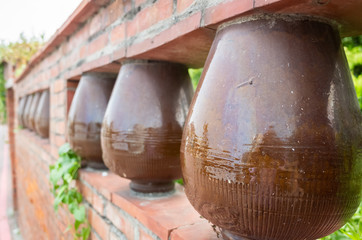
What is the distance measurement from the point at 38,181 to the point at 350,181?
10.1ft

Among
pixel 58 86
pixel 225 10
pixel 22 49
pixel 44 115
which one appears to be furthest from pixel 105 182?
pixel 22 49

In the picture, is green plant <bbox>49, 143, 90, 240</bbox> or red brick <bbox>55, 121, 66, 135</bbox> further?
red brick <bbox>55, 121, 66, 135</bbox>

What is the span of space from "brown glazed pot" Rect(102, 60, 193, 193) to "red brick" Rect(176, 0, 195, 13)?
0.84ft

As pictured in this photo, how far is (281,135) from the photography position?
53 cm

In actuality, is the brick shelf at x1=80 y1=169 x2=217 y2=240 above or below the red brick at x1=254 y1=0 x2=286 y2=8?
below

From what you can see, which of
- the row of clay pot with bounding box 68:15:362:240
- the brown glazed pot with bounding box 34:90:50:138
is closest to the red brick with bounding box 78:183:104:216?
the row of clay pot with bounding box 68:15:362:240

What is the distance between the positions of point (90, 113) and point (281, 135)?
1.16 meters

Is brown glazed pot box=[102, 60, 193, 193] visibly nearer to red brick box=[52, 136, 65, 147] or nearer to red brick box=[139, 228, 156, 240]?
red brick box=[139, 228, 156, 240]

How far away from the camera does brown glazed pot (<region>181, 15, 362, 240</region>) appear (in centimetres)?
53

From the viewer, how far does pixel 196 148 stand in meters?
0.63

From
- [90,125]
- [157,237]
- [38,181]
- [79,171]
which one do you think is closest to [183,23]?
[157,237]

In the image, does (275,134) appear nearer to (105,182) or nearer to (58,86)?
(105,182)

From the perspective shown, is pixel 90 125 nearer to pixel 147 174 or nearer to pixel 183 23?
pixel 147 174

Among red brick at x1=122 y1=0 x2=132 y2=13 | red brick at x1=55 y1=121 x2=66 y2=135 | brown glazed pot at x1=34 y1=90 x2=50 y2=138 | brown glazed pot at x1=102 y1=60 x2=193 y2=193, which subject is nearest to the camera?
brown glazed pot at x1=102 y1=60 x2=193 y2=193
